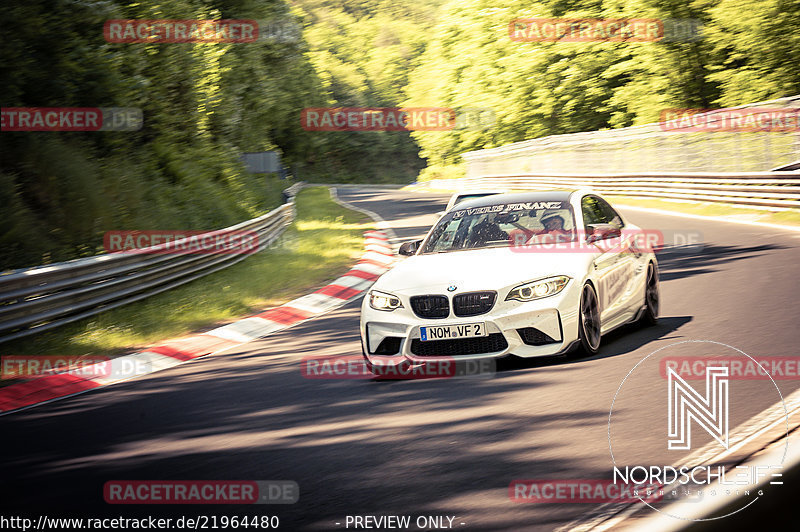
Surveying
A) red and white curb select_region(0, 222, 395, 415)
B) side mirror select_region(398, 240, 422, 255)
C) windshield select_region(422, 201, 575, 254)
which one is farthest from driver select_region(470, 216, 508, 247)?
red and white curb select_region(0, 222, 395, 415)

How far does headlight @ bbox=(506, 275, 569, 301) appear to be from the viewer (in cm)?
711

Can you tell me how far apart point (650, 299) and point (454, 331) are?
2.75m

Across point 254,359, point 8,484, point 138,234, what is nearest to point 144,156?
point 138,234

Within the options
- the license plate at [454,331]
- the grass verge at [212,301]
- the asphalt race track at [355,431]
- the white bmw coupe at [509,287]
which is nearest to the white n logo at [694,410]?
the asphalt race track at [355,431]

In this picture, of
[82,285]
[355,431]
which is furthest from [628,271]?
[82,285]

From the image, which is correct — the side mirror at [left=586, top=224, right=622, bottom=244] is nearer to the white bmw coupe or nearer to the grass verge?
the white bmw coupe

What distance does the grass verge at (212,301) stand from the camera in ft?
35.3

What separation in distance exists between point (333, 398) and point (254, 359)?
257 centimetres

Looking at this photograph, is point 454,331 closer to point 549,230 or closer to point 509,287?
point 509,287

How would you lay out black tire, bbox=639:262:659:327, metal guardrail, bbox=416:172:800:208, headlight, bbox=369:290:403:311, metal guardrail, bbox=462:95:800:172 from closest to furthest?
headlight, bbox=369:290:403:311 < black tire, bbox=639:262:659:327 < metal guardrail, bbox=416:172:800:208 < metal guardrail, bbox=462:95:800:172

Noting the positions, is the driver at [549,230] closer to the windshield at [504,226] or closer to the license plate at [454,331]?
the windshield at [504,226]

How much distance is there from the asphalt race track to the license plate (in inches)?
15.0

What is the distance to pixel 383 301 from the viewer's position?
24.7ft

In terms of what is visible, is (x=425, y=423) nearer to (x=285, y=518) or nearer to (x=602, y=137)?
(x=285, y=518)
